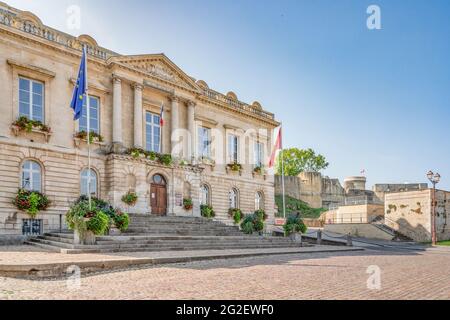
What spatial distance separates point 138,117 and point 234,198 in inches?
426

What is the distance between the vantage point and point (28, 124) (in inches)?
752

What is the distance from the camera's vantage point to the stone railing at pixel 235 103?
30222 mm

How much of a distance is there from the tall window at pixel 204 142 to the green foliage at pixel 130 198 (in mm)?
7493

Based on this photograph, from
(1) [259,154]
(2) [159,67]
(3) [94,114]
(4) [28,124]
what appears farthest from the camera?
(1) [259,154]

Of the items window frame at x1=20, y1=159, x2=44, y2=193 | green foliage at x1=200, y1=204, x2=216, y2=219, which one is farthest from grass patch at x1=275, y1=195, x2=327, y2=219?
window frame at x1=20, y1=159, x2=44, y2=193

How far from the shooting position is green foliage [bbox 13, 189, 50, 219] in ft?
59.8

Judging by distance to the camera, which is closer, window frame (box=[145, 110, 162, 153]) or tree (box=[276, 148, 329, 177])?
window frame (box=[145, 110, 162, 153])

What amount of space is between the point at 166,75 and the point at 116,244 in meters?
14.8

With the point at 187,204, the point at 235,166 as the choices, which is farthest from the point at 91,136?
the point at 235,166

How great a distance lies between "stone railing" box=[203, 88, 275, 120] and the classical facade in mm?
112

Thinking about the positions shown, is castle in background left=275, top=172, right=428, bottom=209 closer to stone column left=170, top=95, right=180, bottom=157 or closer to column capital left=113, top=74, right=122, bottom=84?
stone column left=170, top=95, right=180, bottom=157

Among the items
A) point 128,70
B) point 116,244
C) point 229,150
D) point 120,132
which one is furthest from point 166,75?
point 116,244

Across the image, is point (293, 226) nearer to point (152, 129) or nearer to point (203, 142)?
point (203, 142)

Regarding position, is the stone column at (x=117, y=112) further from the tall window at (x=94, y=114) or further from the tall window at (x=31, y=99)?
the tall window at (x=31, y=99)
